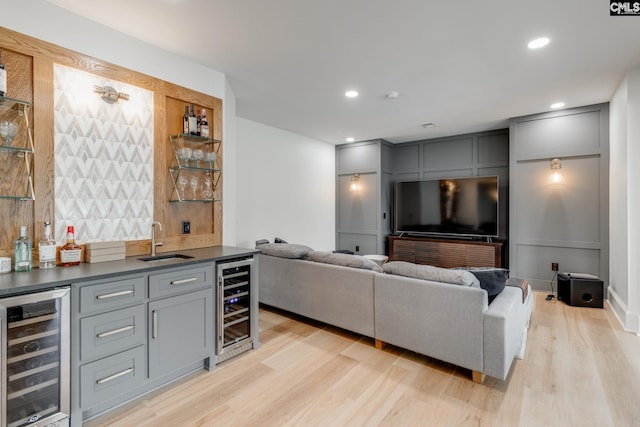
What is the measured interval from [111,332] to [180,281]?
1.61ft

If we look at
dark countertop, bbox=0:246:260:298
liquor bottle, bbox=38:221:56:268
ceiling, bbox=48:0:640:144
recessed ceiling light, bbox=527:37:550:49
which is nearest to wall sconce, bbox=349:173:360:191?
ceiling, bbox=48:0:640:144

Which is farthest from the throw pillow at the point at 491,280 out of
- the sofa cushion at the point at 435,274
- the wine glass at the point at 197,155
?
the wine glass at the point at 197,155

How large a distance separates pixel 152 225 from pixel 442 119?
14.3 ft

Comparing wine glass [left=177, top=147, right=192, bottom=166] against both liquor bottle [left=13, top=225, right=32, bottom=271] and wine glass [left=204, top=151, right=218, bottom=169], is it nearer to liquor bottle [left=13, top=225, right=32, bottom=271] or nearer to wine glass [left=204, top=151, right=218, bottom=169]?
wine glass [left=204, top=151, right=218, bottom=169]

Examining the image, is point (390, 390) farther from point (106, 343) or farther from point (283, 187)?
point (283, 187)

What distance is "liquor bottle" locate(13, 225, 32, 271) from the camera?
185cm

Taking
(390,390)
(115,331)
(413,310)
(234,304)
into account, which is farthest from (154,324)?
(413,310)

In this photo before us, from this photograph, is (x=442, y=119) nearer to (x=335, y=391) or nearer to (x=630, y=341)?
(x=630, y=341)

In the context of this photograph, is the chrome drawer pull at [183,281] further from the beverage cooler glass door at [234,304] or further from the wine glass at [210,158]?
the wine glass at [210,158]

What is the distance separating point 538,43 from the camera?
8.43 feet

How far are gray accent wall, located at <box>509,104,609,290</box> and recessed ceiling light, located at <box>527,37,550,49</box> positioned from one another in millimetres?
2352

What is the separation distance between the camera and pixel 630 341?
290 centimetres

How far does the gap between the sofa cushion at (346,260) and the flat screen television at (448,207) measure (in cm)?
327

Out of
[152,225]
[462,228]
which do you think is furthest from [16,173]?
[462,228]
